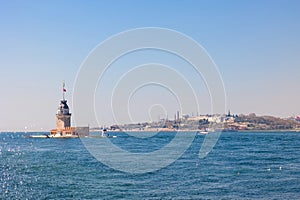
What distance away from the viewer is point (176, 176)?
55.4m

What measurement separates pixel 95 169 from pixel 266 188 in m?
31.6

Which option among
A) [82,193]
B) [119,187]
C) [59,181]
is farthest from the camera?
[59,181]

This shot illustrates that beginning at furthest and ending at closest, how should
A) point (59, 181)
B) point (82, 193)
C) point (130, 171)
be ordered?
point (130, 171)
point (59, 181)
point (82, 193)

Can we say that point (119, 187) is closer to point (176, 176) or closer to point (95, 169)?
point (176, 176)

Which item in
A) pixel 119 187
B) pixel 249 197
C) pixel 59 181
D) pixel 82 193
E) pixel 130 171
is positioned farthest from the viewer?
pixel 130 171

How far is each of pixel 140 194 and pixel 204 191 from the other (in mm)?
8144

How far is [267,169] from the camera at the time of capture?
206 ft

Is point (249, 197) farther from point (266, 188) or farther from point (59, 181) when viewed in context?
point (59, 181)

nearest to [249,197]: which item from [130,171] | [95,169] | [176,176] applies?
[176,176]

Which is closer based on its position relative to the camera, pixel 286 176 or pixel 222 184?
pixel 222 184

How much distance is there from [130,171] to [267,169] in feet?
80.8

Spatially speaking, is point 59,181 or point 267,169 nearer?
point 59,181

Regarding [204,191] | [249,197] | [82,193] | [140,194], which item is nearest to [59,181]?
[82,193]

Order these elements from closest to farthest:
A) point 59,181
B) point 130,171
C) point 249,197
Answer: point 249,197 < point 59,181 < point 130,171
